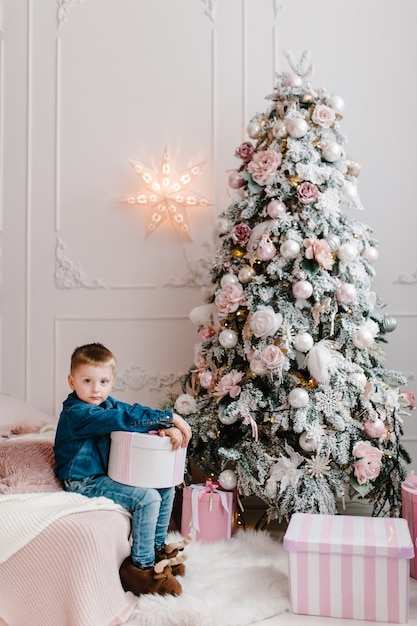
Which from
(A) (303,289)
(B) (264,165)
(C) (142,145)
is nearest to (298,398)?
(A) (303,289)

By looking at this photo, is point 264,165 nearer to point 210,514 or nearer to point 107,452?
point 107,452

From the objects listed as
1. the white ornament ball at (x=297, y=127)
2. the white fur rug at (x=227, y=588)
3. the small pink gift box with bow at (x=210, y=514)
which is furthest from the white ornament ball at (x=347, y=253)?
the white fur rug at (x=227, y=588)

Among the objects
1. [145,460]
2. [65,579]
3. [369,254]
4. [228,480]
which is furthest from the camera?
[369,254]

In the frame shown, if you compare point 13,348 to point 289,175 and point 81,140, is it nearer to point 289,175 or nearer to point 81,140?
point 81,140

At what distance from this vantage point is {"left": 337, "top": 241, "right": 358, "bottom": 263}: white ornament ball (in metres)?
3.13

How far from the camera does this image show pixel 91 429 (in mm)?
2607

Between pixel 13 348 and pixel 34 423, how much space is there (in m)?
0.71

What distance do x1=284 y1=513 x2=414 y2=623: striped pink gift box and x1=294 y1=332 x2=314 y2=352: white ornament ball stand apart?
864 mm

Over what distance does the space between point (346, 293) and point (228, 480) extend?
1.00m

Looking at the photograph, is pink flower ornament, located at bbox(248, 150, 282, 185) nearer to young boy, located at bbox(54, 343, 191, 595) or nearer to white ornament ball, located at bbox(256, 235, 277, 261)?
white ornament ball, located at bbox(256, 235, 277, 261)

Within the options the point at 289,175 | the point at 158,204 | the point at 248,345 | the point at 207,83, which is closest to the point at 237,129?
the point at 207,83

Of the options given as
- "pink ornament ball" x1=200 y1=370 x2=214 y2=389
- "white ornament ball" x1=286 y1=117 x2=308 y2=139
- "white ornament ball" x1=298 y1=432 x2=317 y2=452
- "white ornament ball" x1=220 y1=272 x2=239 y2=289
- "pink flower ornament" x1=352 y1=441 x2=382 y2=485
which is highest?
"white ornament ball" x1=286 y1=117 x2=308 y2=139

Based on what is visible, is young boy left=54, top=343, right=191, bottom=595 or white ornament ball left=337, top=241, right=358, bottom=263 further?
white ornament ball left=337, top=241, right=358, bottom=263

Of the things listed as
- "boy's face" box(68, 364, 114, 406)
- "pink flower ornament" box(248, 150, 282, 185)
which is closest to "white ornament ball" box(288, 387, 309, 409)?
"boy's face" box(68, 364, 114, 406)
